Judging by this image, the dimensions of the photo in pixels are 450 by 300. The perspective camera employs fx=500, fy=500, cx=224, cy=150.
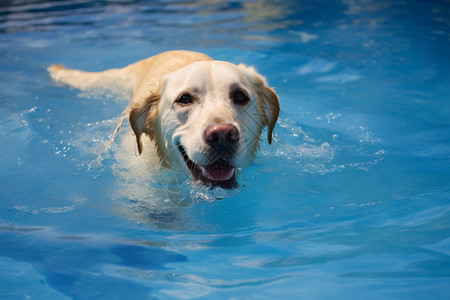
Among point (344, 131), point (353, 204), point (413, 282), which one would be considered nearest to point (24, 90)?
point (344, 131)

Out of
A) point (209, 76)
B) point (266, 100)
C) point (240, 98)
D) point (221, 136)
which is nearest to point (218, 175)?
point (221, 136)

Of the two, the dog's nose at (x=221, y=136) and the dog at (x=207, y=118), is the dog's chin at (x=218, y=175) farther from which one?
the dog's nose at (x=221, y=136)

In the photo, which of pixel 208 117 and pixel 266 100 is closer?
pixel 208 117

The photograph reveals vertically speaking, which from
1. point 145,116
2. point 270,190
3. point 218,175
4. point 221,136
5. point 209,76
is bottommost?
point 270,190

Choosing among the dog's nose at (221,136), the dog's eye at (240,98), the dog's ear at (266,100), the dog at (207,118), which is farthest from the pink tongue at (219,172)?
the dog's ear at (266,100)

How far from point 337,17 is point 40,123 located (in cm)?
629

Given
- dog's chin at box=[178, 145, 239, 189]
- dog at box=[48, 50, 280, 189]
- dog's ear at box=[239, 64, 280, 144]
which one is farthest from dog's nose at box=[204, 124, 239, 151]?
dog's ear at box=[239, 64, 280, 144]

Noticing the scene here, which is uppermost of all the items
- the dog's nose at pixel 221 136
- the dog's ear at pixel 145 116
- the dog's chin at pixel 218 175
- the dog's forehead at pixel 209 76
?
the dog's forehead at pixel 209 76

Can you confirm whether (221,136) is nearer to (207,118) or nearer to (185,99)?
(207,118)

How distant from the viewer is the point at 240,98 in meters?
3.79

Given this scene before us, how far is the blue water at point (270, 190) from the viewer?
277cm

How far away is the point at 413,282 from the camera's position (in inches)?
103

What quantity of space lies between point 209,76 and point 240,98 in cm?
29

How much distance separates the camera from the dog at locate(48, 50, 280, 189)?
11.0 feet
